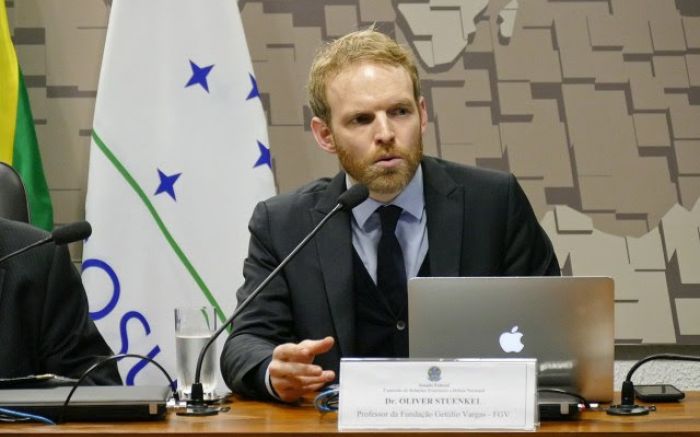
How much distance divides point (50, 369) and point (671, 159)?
6.94 ft

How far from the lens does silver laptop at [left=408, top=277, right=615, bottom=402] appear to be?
182cm

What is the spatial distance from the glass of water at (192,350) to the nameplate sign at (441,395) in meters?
0.54

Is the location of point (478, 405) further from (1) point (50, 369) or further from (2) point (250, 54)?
(2) point (250, 54)

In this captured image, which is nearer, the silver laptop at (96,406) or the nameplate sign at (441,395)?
the nameplate sign at (441,395)

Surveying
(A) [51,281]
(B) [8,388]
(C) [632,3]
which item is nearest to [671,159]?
(C) [632,3]

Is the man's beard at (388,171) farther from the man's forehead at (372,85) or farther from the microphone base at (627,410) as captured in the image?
the microphone base at (627,410)

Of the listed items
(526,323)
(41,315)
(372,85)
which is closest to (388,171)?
(372,85)

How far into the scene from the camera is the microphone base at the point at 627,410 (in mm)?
1772

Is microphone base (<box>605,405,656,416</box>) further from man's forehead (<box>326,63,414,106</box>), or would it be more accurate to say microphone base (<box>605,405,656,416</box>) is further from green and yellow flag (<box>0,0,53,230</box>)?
green and yellow flag (<box>0,0,53,230</box>)

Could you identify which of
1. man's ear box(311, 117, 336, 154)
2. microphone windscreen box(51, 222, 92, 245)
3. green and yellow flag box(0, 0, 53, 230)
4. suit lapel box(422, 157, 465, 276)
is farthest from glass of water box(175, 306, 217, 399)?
green and yellow flag box(0, 0, 53, 230)

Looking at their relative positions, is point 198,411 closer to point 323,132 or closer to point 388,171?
point 388,171

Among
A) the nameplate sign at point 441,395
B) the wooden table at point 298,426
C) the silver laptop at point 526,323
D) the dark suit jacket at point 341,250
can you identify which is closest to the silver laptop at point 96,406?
the wooden table at point 298,426

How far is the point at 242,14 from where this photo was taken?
3.54 m

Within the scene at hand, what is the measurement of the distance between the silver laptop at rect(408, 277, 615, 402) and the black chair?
123 cm
